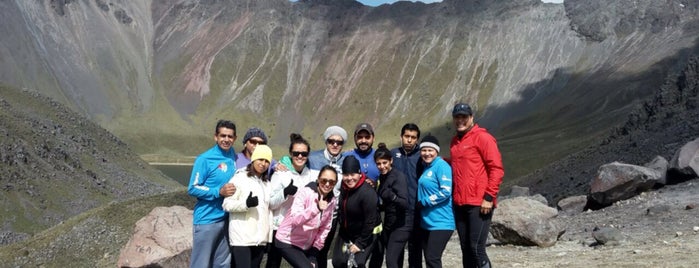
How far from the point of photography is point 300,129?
174375mm

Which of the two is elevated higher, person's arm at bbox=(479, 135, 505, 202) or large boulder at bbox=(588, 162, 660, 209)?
person's arm at bbox=(479, 135, 505, 202)

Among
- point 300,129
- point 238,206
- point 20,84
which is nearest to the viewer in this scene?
point 238,206

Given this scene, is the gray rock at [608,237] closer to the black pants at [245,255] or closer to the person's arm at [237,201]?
the black pants at [245,255]

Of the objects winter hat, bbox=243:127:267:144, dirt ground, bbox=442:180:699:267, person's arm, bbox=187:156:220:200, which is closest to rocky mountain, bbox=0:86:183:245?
winter hat, bbox=243:127:267:144

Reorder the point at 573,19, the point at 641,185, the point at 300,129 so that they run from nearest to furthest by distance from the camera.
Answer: the point at 641,185
the point at 573,19
the point at 300,129

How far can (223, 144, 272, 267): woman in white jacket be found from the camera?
362 inches

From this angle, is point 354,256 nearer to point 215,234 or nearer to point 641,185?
point 215,234

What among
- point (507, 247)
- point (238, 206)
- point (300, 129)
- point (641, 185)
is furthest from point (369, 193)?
point (300, 129)

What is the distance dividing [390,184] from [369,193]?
517 mm

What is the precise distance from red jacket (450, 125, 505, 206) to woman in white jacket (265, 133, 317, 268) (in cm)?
248

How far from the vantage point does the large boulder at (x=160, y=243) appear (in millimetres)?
16625

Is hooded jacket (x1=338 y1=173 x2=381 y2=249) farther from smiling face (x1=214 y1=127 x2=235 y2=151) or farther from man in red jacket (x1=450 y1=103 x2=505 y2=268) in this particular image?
smiling face (x1=214 y1=127 x2=235 y2=151)

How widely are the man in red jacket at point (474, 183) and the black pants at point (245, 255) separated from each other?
11.1 ft

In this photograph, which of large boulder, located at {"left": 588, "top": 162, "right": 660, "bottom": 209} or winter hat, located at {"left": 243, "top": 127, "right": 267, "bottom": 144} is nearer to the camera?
winter hat, located at {"left": 243, "top": 127, "right": 267, "bottom": 144}
